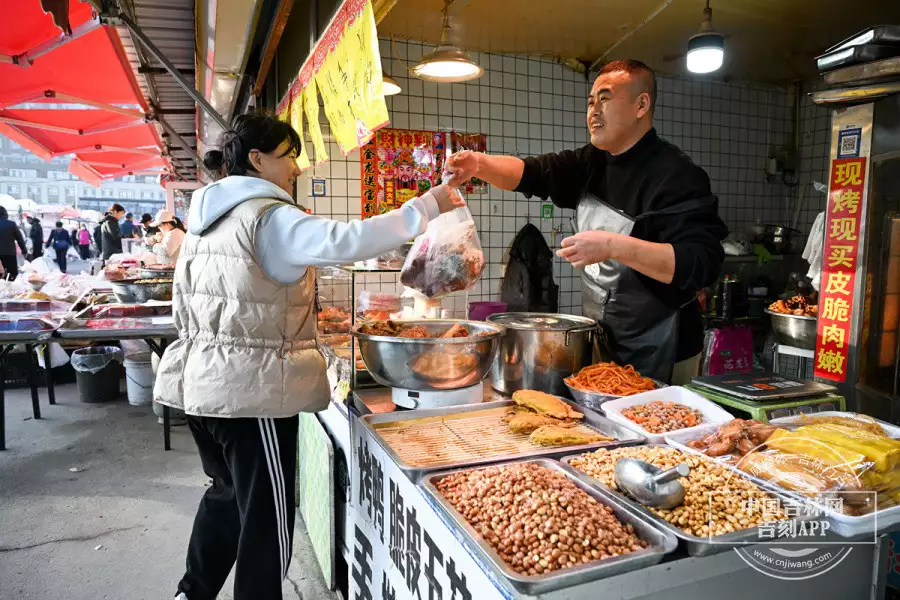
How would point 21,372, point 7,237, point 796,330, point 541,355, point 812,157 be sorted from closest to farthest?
point 541,355, point 796,330, point 21,372, point 812,157, point 7,237

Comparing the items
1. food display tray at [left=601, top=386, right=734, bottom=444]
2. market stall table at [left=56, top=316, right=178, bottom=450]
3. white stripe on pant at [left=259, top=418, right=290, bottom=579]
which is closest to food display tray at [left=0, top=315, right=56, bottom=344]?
market stall table at [left=56, top=316, right=178, bottom=450]

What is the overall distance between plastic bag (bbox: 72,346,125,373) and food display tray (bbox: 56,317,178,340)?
1908mm

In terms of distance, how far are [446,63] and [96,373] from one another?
4.49 meters

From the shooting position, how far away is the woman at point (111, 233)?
11.1 metres

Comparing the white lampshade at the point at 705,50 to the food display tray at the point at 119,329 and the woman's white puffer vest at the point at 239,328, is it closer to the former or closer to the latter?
the woman's white puffer vest at the point at 239,328

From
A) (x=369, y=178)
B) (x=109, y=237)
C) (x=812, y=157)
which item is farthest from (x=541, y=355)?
(x=109, y=237)

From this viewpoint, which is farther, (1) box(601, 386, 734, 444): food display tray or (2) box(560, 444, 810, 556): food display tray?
(1) box(601, 386, 734, 444): food display tray

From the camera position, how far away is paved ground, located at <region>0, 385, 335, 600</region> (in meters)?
2.70

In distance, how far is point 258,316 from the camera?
1896mm

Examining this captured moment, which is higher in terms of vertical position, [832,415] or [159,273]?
[159,273]

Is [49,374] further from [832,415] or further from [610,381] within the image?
[832,415]

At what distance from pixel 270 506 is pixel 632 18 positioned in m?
4.46

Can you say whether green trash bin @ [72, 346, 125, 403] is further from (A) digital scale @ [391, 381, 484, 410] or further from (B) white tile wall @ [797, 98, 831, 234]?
(B) white tile wall @ [797, 98, 831, 234]

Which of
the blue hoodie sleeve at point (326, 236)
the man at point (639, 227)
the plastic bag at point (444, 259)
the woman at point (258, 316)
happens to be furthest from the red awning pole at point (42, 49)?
the man at point (639, 227)
